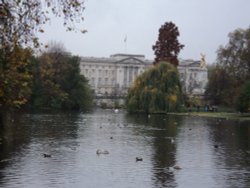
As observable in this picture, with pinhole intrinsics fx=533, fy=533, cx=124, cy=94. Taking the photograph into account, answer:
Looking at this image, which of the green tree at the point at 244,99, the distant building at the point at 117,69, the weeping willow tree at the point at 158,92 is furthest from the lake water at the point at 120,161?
the distant building at the point at 117,69

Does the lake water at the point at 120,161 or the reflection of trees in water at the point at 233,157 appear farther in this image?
the reflection of trees in water at the point at 233,157

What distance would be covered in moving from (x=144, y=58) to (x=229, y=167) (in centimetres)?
17546

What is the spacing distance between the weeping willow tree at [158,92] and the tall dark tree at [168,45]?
1309 centimetres

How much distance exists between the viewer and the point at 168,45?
92.3 m

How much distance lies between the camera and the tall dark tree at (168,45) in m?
92.2

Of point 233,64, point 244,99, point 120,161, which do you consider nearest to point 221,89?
point 233,64

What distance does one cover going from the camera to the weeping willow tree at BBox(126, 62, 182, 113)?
A: 254ft

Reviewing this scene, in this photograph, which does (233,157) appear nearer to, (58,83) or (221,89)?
(58,83)

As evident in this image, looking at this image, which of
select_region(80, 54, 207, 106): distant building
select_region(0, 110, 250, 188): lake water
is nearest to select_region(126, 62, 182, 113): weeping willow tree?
select_region(0, 110, 250, 188): lake water

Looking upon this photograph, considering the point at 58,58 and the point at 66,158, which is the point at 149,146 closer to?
the point at 66,158

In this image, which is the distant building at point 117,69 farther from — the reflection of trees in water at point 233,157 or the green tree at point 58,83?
the reflection of trees in water at point 233,157

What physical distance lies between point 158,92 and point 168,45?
17734mm

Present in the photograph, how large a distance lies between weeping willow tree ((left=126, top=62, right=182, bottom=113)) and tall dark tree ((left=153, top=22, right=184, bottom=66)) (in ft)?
42.9

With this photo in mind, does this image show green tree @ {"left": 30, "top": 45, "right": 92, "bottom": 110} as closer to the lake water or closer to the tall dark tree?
the tall dark tree
